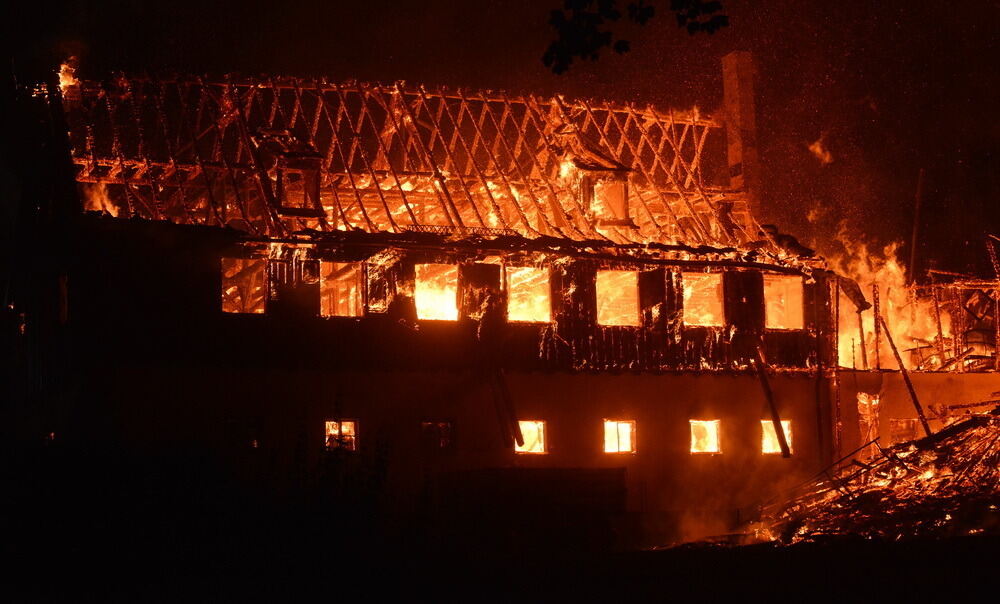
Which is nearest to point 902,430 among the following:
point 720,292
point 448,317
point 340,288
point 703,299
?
point 720,292

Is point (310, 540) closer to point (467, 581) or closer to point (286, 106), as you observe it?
point (467, 581)

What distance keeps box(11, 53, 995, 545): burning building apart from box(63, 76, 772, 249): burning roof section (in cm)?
8

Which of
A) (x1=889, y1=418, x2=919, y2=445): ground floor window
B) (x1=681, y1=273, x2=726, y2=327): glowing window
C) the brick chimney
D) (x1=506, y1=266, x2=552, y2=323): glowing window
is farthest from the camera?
the brick chimney

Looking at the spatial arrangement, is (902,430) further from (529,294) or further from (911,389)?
(529,294)

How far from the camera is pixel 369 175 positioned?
28.1 m

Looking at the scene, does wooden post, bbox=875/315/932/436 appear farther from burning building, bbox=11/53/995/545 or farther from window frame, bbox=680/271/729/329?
window frame, bbox=680/271/729/329

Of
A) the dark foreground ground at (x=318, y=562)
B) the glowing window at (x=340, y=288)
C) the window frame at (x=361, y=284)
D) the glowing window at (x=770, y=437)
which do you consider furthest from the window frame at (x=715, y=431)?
the dark foreground ground at (x=318, y=562)

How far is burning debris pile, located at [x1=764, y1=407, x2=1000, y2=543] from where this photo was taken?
2027 centimetres

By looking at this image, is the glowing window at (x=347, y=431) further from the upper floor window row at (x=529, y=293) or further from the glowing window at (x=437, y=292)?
the glowing window at (x=437, y=292)

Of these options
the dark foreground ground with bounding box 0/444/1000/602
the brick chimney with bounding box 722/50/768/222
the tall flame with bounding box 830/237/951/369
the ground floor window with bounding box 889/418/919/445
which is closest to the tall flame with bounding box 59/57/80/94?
the dark foreground ground with bounding box 0/444/1000/602

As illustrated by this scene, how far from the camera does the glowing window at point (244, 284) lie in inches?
951

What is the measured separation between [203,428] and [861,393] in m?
14.6

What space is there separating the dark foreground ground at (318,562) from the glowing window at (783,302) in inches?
405

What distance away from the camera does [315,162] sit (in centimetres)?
2573
